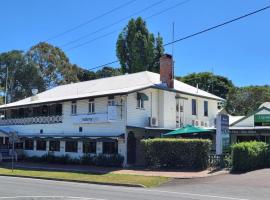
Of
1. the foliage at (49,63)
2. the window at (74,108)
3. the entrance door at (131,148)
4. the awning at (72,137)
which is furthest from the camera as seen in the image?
the foliage at (49,63)

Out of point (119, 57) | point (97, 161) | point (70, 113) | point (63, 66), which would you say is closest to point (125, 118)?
point (97, 161)

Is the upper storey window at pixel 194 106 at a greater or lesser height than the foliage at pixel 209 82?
lesser

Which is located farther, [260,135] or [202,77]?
[202,77]

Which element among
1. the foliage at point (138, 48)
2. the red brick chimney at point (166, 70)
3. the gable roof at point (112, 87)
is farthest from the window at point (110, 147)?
the foliage at point (138, 48)

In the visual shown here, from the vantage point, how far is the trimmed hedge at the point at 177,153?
29.9 meters

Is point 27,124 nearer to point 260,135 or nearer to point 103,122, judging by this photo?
point 103,122

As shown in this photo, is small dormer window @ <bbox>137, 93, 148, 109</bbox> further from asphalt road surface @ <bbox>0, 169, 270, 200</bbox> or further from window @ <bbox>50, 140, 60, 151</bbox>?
asphalt road surface @ <bbox>0, 169, 270, 200</bbox>

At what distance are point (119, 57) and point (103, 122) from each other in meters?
30.8

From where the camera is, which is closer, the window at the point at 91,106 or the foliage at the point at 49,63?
the window at the point at 91,106

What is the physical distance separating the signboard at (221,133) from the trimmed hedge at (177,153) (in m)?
0.67

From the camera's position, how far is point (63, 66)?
253ft

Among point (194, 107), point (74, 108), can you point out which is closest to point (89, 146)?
point (74, 108)

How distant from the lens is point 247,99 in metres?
70.9

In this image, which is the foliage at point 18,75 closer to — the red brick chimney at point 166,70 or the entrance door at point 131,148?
the red brick chimney at point 166,70
